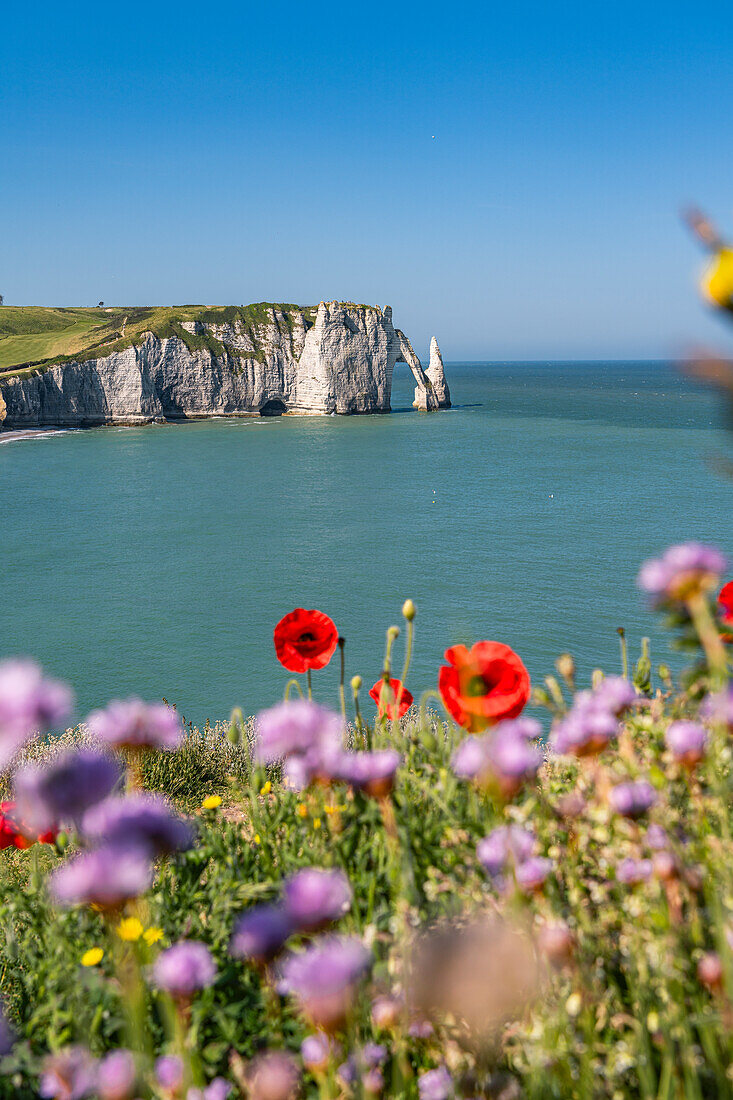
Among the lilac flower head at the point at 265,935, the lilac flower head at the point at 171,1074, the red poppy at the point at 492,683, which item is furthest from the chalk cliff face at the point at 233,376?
the lilac flower head at the point at 265,935

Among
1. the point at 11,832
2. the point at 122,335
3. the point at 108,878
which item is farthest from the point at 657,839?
the point at 122,335

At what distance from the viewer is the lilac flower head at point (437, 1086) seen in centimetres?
172

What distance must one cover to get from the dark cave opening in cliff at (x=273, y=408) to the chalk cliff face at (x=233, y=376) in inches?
5.4

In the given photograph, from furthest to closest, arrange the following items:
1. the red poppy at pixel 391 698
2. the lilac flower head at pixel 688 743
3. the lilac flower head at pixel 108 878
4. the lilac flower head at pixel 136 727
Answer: the red poppy at pixel 391 698 < the lilac flower head at pixel 136 727 < the lilac flower head at pixel 688 743 < the lilac flower head at pixel 108 878

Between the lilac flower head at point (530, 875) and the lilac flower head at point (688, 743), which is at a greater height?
the lilac flower head at point (688, 743)

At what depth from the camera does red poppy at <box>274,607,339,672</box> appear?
3.38 meters

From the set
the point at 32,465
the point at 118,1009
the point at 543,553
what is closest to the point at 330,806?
the point at 118,1009

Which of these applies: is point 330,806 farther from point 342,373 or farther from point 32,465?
point 342,373

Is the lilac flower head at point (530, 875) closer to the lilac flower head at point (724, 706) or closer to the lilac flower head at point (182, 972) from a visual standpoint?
the lilac flower head at point (724, 706)

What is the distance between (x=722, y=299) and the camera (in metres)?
0.88

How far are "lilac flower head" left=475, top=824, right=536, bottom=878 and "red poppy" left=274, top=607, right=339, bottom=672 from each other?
5.60ft

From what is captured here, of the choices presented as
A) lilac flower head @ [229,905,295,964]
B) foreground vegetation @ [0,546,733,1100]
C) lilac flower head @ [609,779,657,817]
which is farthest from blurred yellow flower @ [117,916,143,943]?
lilac flower head @ [609,779,657,817]

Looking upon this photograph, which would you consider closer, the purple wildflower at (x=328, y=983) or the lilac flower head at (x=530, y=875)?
the purple wildflower at (x=328, y=983)

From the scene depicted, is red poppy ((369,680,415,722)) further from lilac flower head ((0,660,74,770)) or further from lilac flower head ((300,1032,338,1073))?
lilac flower head ((0,660,74,770))
